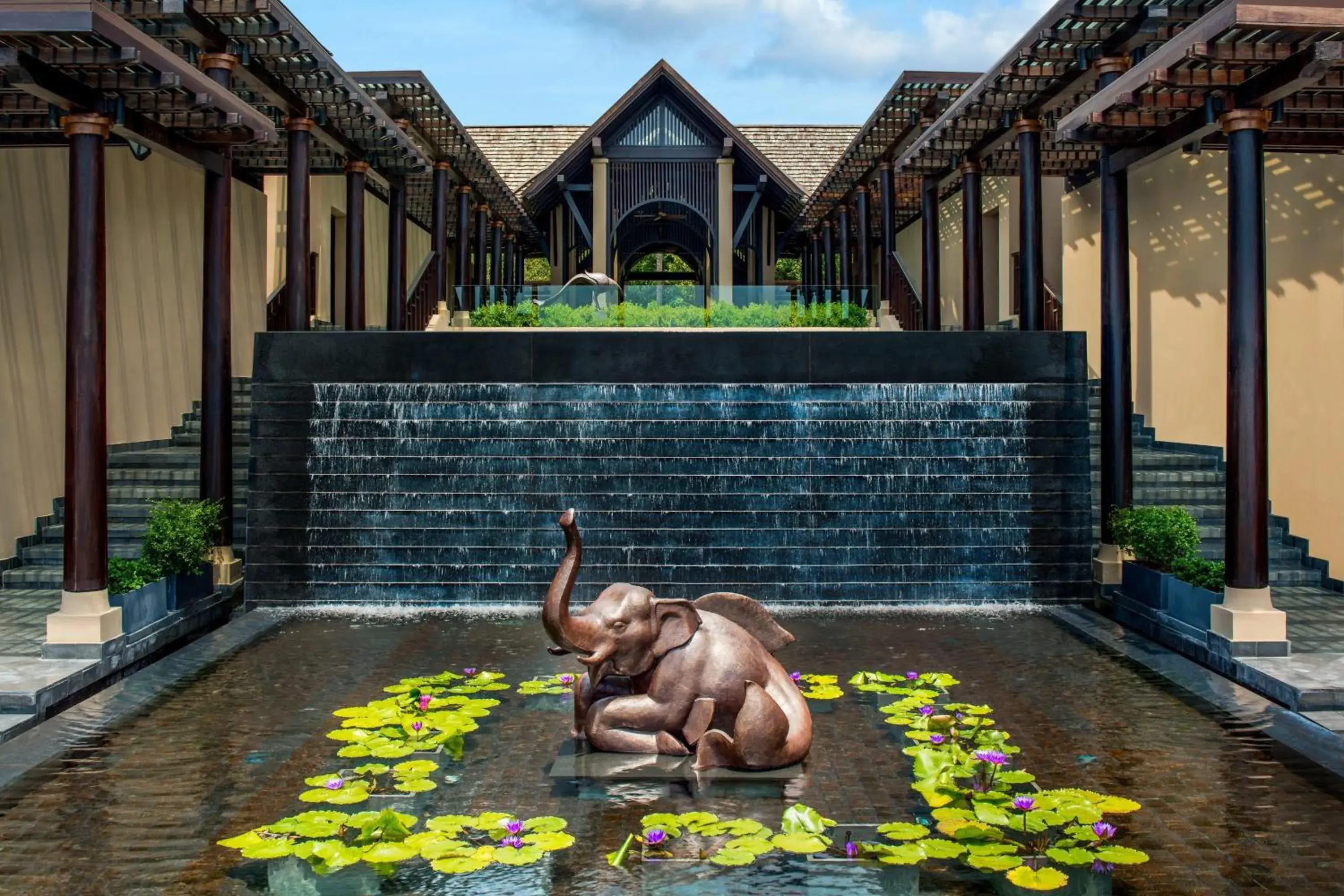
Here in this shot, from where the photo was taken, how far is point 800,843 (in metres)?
5.21

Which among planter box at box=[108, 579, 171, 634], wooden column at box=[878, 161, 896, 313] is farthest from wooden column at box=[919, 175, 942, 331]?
planter box at box=[108, 579, 171, 634]

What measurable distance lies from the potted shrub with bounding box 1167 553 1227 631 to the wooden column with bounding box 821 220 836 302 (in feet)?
62.5

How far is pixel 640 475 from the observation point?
1231 centimetres

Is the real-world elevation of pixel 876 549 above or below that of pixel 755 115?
below

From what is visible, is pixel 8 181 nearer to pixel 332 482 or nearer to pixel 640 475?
pixel 332 482

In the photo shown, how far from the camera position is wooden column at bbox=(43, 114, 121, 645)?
28.9ft

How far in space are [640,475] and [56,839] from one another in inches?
290

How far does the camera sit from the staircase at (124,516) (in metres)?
10.8

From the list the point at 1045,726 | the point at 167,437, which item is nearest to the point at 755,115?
the point at 167,437

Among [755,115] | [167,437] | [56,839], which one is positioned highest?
[755,115]

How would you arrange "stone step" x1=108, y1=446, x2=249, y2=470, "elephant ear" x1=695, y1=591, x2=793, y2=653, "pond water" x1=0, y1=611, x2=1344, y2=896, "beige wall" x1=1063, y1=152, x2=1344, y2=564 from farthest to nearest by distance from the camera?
"stone step" x1=108, y1=446, x2=249, y2=470
"beige wall" x1=1063, y1=152, x2=1344, y2=564
"elephant ear" x1=695, y1=591, x2=793, y2=653
"pond water" x1=0, y1=611, x2=1344, y2=896

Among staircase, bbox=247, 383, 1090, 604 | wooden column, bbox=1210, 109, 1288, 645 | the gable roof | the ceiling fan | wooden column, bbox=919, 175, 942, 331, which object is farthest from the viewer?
the ceiling fan

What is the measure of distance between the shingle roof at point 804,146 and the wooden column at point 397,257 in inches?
491

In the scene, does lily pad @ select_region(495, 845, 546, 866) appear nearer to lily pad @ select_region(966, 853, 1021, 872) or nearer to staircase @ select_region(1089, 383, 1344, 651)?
lily pad @ select_region(966, 853, 1021, 872)
